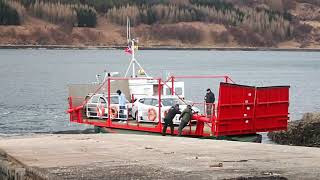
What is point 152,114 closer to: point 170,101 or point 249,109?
point 170,101

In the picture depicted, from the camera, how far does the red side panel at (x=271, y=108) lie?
86.5 ft

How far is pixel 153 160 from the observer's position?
15.5 meters

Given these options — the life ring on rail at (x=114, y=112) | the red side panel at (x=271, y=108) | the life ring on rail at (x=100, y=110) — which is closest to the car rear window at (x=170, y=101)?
the life ring on rail at (x=114, y=112)

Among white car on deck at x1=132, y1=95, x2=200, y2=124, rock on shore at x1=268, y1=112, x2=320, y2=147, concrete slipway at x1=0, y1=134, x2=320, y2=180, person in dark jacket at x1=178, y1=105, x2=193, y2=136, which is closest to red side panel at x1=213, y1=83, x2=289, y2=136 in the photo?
person in dark jacket at x1=178, y1=105, x2=193, y2=136

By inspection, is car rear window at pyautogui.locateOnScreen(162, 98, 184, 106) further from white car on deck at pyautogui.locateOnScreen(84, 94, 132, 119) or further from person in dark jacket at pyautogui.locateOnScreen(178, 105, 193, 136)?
person in dark jacket at pyautogui.locateOnScreen(178, 105, 193, 136)

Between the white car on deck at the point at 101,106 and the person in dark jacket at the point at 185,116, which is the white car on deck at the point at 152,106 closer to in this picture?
the white car on deck at the point at 101,106

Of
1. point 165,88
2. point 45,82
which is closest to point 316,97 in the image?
point 45,82

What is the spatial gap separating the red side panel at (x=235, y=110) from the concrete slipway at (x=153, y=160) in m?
5.29

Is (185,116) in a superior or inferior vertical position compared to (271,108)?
inferior

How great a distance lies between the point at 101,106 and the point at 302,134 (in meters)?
9.51

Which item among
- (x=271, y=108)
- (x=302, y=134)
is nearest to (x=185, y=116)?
(x=271, y=108)

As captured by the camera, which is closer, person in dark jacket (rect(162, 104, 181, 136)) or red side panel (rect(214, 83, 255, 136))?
red side panel (rect(214, 83, 255, 136))

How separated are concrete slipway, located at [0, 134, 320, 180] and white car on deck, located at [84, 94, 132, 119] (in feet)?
32.1

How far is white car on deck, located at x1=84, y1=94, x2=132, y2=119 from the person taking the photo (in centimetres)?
2998
